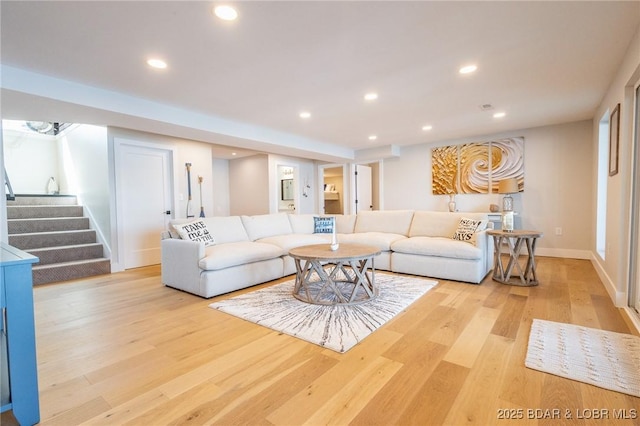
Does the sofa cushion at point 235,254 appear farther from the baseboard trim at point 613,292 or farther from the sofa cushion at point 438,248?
the baseboard trim at point 613,292

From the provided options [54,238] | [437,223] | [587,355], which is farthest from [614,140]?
[54,238]

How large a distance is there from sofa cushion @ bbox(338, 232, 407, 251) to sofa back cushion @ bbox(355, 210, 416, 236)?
143 millimetres

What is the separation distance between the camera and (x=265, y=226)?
4680mm

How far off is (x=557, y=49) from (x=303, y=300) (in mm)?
3167

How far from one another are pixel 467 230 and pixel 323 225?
226 cm

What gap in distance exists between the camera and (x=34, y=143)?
6102 millimetres

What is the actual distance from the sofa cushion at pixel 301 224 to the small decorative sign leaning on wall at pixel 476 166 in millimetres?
2989

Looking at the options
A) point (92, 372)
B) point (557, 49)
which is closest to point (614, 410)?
point (557, 49)

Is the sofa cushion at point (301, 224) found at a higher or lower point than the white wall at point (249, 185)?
lower

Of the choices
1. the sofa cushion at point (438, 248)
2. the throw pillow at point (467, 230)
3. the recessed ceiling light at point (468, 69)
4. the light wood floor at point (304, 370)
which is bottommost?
the light wood floor at point (304, 370)

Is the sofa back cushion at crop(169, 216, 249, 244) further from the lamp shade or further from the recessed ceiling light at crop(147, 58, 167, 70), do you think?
the lamp shade

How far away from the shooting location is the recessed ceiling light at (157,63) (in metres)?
2.58

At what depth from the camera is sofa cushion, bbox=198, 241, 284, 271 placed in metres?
3.22

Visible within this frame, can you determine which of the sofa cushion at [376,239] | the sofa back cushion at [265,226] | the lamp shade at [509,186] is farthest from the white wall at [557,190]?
the sofa back cushion at [265,226]
